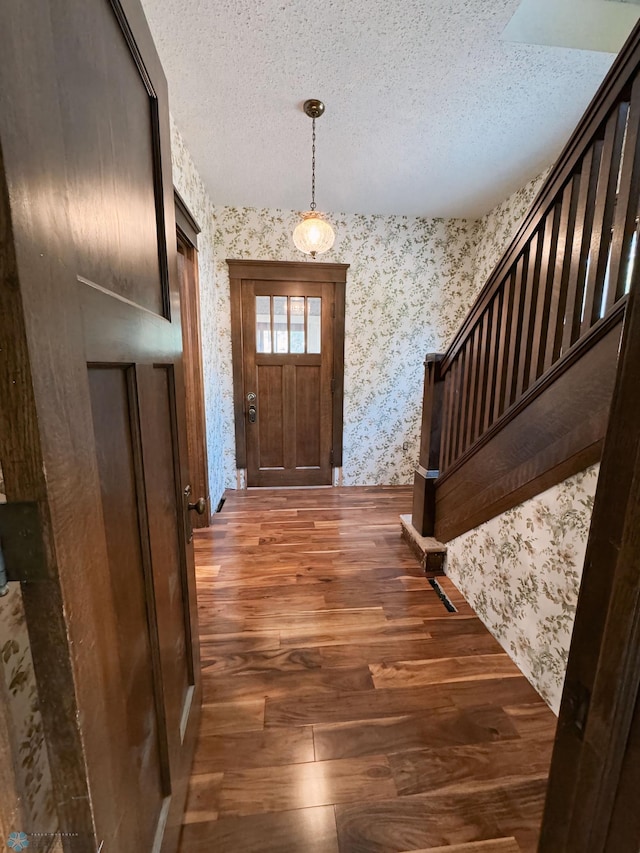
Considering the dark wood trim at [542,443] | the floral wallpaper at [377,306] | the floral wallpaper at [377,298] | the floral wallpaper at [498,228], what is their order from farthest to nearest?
the floral wallpaper at [377,306] → the floral wallpaper at [377,298] → the floral wallpaper at [498,228] → the dark wood trim at [542,443]

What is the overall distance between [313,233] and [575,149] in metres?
1.43

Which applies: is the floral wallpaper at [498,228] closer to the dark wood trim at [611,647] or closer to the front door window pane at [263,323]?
the front door window pane at [263,323]

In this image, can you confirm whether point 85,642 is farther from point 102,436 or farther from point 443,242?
point 443,242

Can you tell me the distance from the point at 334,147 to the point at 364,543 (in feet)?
8.96

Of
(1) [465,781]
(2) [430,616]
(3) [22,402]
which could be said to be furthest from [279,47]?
(1) [465,781]

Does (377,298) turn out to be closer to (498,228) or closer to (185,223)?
(498,228)

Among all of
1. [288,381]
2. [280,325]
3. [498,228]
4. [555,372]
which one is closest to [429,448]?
[555,372]

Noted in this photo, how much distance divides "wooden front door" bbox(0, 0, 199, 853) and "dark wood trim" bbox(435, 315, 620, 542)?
4.23ft

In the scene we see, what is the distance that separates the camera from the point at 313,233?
225 centimetres

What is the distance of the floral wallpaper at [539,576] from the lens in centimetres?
126

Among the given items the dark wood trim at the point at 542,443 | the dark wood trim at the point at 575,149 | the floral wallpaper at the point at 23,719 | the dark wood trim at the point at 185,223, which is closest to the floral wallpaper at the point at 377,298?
the dark wood trim at the point at 185,223

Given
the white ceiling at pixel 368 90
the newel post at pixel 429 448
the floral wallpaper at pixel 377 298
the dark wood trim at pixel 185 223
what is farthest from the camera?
the floral wallpaper at pixel 377 298

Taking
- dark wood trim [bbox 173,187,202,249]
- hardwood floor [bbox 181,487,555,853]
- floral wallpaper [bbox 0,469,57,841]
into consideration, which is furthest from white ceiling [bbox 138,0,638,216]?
hardwood floor [bbox 181,487,555,853]

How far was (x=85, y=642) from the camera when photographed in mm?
435
